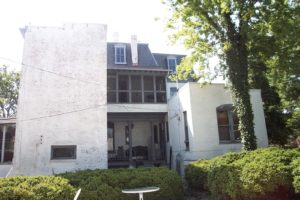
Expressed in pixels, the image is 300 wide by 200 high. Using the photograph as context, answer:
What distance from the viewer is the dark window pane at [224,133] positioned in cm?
1627

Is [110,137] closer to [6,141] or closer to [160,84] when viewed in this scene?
[160,84]

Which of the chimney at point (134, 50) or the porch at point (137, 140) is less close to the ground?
the chimney at point (134, 50)

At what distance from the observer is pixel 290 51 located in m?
14.9

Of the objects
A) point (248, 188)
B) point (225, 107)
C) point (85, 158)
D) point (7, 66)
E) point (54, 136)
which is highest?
point (7, 66)

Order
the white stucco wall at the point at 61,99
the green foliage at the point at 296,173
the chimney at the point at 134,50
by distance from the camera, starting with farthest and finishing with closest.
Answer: the chimney at the point at 134,50 < the white stucco wall at the point at 61,99 < the green foliage at the point at 296,173

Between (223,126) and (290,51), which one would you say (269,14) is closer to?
(290,51)

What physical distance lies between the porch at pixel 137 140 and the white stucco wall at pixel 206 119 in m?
4.21

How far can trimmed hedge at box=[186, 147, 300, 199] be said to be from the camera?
787 centimetres

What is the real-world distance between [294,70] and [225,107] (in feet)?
13.6

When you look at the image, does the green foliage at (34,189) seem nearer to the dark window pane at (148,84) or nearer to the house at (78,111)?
the house at (78,111)

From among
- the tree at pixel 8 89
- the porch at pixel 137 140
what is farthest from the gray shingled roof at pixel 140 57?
the tree at pixel 8 89

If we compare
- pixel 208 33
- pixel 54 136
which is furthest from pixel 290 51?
Result: pixel 54 136

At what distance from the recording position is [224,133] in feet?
53.7

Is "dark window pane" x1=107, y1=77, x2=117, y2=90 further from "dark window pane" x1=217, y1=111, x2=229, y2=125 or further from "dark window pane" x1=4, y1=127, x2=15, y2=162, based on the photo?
"dark window pane" x1=217, y1=111, x2=229, y2=125
